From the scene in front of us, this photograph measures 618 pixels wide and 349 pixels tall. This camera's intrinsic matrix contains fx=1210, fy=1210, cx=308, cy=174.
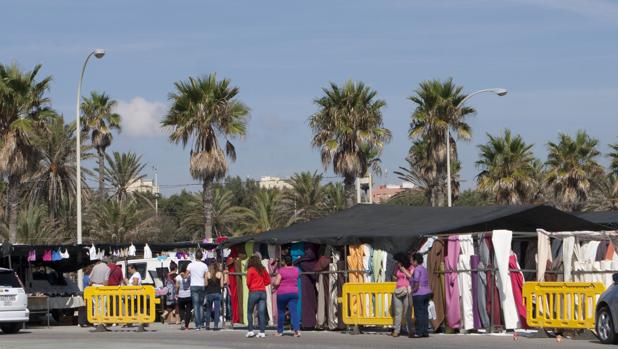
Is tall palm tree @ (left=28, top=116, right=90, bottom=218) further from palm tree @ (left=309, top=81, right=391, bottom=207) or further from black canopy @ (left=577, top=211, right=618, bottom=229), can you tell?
black canopy @ (left=577, top=211, right=618, bottom=229)

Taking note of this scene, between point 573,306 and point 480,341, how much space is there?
71.2 inches

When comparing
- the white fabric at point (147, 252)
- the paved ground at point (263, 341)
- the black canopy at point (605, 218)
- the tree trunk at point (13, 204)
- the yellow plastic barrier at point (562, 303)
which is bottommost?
the paved ground at point (263, 341)

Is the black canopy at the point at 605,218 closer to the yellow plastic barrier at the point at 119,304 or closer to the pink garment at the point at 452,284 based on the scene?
the pink garment at the point at 452,284

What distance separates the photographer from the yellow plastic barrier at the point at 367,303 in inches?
971

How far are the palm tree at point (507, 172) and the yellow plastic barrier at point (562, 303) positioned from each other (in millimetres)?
41141

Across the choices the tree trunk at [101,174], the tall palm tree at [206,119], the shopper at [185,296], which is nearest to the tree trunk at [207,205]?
the tall palm tree at [206,119]

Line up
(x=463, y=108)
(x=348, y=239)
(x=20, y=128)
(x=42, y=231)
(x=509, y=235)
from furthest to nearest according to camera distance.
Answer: (x=42, y=231) → (x=463, y=108) → (x=20, y=128) → (x=348, y=239) → (x=509, y=235)

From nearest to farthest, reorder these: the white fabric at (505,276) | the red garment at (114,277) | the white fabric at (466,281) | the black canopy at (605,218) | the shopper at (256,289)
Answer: the white fabric at (505,276) < the white fabric at (466,281) < the shopper at (256,289) < the red garment at (114,277) < the black canopy at (605,218)

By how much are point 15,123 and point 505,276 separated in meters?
31.5

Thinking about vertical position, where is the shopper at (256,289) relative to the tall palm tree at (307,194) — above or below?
below

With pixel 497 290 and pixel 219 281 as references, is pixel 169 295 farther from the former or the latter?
pixel 497 290

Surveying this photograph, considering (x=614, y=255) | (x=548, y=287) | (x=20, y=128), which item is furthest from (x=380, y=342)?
(x=20, y=128)

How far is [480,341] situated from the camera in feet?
72.2

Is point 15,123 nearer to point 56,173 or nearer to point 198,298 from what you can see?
point 56,173
